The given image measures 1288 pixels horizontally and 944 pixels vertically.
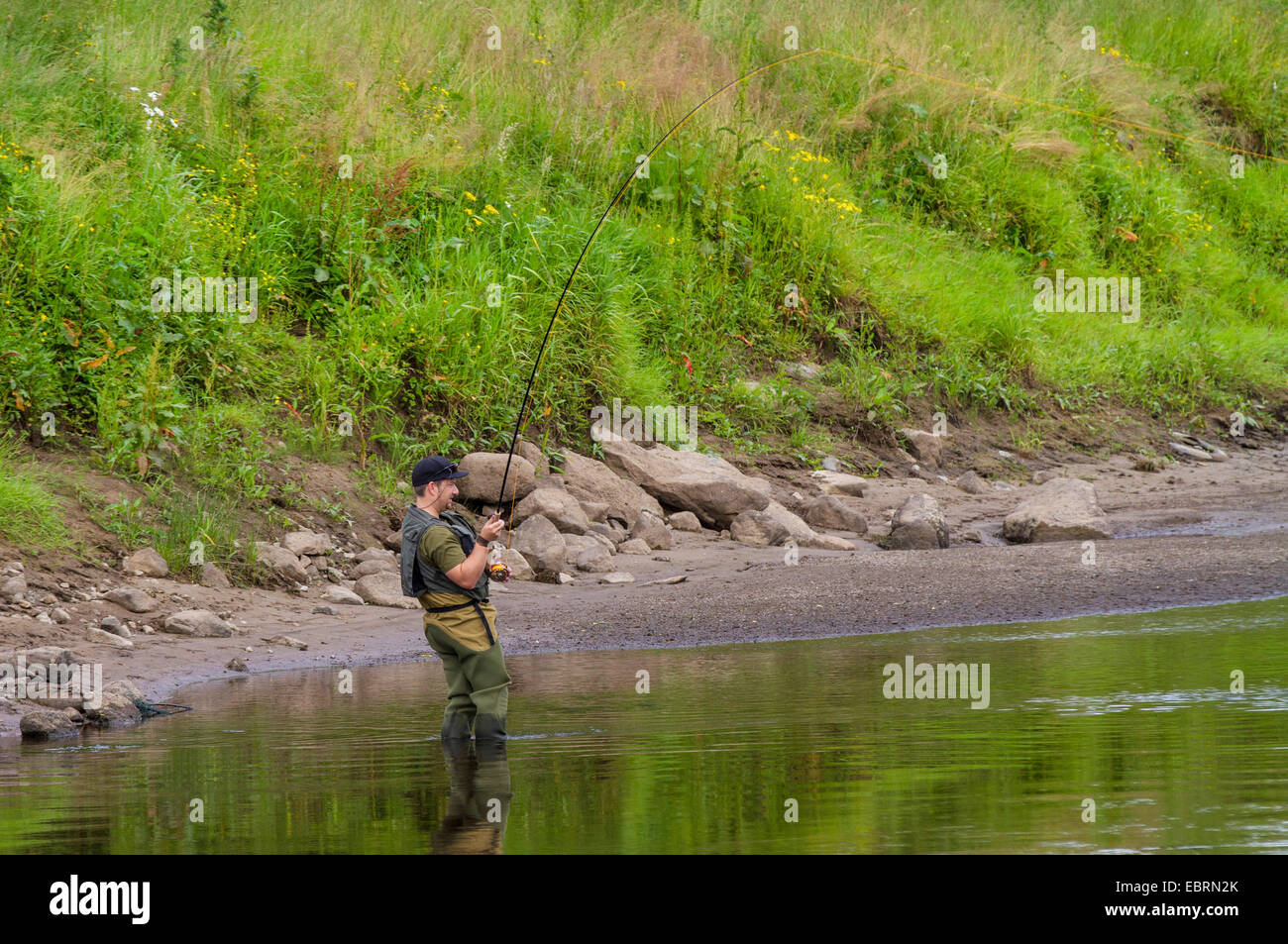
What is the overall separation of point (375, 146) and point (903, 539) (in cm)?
581

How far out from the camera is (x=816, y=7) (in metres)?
19.3

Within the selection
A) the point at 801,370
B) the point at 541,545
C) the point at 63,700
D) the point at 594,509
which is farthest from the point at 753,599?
the point at 801,370

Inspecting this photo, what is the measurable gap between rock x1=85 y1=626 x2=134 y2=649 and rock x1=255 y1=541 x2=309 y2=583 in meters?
1.51

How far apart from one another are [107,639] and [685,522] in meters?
4.73

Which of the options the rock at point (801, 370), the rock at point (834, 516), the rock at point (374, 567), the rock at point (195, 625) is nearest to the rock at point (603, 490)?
the rock at point (834, 516)

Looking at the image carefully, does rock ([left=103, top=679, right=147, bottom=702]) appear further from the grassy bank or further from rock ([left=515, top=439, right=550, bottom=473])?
rock ([left=515, top=439, right=550, bottom=473])

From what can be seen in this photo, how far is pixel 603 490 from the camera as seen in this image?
1168 centimetres

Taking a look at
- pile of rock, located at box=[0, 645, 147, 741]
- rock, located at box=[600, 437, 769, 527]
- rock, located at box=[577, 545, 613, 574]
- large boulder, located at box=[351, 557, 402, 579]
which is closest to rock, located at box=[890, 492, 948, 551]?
rock, located at box=[600, 437, 769, 527]

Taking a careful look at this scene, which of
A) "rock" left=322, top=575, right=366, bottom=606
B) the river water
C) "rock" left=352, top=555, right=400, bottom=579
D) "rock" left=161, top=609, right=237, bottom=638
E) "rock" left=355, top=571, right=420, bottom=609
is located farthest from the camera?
"rock" left=352, top=555, right=400, bottom=579

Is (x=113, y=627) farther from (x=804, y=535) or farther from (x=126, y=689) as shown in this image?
(x=804, y=535)

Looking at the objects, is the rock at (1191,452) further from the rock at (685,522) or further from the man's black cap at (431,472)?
the man's black cap at (431,472)

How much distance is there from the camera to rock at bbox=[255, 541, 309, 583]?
990 cm

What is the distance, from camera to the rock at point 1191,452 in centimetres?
1541
